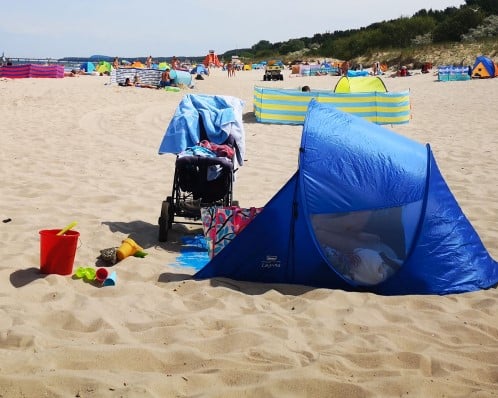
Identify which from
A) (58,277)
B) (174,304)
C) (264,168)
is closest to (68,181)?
(264,168)

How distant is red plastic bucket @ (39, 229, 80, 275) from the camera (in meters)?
4.81

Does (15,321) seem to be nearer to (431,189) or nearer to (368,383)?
(368,383)

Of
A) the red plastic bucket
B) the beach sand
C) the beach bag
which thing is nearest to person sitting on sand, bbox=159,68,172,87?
the beach sand

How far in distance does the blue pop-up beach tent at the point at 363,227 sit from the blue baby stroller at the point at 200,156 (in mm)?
1267

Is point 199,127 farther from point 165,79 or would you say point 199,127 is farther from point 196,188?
point 165,79

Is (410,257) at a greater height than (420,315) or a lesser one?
greater

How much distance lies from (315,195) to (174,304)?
4.21 feet

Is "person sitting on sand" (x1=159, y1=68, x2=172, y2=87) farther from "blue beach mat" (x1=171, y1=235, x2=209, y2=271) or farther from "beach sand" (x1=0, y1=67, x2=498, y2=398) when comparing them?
"blue beach mat" (x1=171, y1=235, x2=209, y2=271)

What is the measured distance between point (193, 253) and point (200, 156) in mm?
906

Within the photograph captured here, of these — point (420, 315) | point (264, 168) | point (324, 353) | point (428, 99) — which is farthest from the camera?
point (428, 99)

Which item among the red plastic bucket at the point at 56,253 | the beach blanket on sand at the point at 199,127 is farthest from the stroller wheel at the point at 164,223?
the red plastic bucket at the point at 56,253

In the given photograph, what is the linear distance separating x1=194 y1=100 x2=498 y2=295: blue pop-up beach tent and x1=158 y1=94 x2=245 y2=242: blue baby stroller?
1.27 meters

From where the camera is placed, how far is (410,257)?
466 cm

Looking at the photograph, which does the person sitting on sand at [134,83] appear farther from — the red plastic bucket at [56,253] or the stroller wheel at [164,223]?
the red plastic bucket at [56,253]
